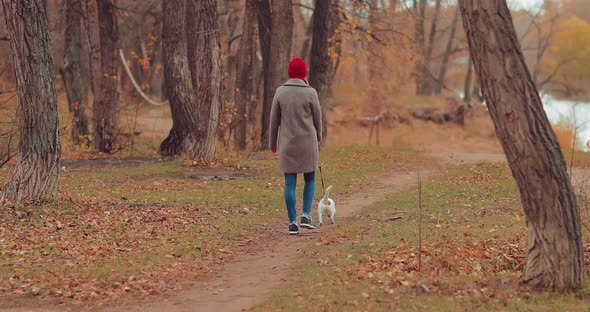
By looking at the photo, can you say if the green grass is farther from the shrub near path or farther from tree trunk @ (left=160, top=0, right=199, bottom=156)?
tree trunk @ (left=160, top=0, right=199, bottom=156)

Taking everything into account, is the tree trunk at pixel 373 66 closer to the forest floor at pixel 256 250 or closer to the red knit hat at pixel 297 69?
the forest floor at pixel 256 250

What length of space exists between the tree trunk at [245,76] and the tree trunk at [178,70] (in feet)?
11.9

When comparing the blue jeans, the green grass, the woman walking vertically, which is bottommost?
the green grass

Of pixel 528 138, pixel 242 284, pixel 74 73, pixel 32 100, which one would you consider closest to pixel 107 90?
pixel 74 73

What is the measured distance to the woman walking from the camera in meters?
9.66

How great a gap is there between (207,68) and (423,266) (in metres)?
10.5

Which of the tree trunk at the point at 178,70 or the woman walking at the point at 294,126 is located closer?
the woman walking at the point at 294,126

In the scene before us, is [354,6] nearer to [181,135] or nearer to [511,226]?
[181,135]

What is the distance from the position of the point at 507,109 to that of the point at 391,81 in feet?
111

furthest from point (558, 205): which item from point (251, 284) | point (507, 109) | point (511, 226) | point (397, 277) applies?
point (511, 226)

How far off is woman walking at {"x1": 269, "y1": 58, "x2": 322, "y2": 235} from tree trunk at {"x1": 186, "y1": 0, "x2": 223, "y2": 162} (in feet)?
24.8

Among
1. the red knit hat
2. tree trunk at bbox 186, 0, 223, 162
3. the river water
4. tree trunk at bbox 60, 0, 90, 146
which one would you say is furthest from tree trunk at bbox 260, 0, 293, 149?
the red knit hat

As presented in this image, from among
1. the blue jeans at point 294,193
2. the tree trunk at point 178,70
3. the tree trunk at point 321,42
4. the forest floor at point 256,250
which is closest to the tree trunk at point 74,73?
the tree trunk at point 178,70

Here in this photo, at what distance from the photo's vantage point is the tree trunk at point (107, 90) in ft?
72.7
